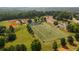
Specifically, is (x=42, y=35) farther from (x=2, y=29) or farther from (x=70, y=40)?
(x=2, y=29)

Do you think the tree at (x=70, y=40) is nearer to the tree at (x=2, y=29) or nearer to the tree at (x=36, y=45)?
the tree at (x=36, y=45)

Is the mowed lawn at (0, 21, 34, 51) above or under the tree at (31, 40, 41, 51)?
above

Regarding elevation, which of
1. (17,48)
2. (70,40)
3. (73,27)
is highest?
(73,27)

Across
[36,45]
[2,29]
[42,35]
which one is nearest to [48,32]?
[42,35]

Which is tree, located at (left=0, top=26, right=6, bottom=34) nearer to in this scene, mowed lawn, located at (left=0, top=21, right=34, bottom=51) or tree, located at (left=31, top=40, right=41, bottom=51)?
mowed lawn, located at (left=0, top=21, right=34, bottom=51)

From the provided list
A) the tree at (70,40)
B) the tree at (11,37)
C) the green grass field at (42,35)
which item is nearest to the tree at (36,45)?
the green grass field at (42,35)

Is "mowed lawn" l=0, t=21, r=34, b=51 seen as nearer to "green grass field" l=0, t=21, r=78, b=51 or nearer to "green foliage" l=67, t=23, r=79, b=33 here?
"green grass field" l=0, t=21, r=78, b=51

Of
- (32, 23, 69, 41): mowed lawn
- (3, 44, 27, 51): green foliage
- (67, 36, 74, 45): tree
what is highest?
(32, 23, 69, 41): mowed lawn

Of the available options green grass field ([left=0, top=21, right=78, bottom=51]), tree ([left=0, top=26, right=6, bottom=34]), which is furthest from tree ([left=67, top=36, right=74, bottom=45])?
tree ([left=0, top=26, right=6, bottom=34])

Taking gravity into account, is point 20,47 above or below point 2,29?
below

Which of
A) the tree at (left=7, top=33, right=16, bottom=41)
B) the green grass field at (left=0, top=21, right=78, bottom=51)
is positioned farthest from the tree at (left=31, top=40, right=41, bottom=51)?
the tree at (left=7, top=33, right=16, bottom=41)
